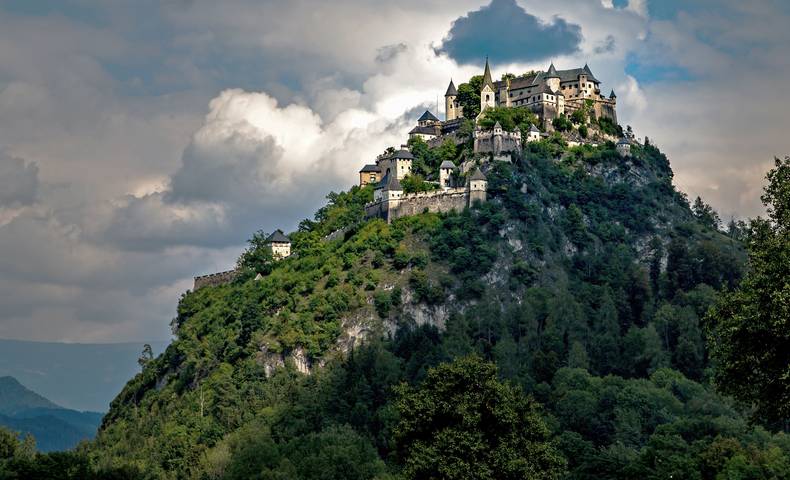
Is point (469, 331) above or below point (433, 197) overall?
below

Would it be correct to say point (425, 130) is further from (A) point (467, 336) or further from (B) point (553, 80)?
(A) point (467, 336)

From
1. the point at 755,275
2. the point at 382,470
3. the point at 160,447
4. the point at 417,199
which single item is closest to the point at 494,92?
the point at 417,199

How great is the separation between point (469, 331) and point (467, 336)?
331 cm

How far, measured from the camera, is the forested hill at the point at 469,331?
130 meters

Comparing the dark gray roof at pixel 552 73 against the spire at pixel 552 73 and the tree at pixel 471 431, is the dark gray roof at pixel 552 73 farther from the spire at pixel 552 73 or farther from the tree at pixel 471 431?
the tree at pixel 471 431

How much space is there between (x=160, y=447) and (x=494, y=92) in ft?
275

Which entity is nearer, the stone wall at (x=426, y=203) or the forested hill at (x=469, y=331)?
the forested hill at (x=469, y=331)

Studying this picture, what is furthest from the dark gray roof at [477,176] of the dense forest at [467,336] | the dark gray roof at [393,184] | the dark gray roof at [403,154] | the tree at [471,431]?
the tree at [471,431]

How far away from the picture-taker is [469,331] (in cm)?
15525

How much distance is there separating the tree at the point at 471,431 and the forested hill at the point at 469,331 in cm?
4075

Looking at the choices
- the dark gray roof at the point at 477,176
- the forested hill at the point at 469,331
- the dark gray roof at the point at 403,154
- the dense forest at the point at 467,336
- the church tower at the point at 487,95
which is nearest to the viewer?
the dense forest at the point at 467,336

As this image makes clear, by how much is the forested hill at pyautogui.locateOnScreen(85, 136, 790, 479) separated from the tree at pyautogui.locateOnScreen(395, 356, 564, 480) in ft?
134

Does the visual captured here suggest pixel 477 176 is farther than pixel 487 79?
No

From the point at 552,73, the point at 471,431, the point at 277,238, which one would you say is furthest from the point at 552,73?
the point at 471,431
